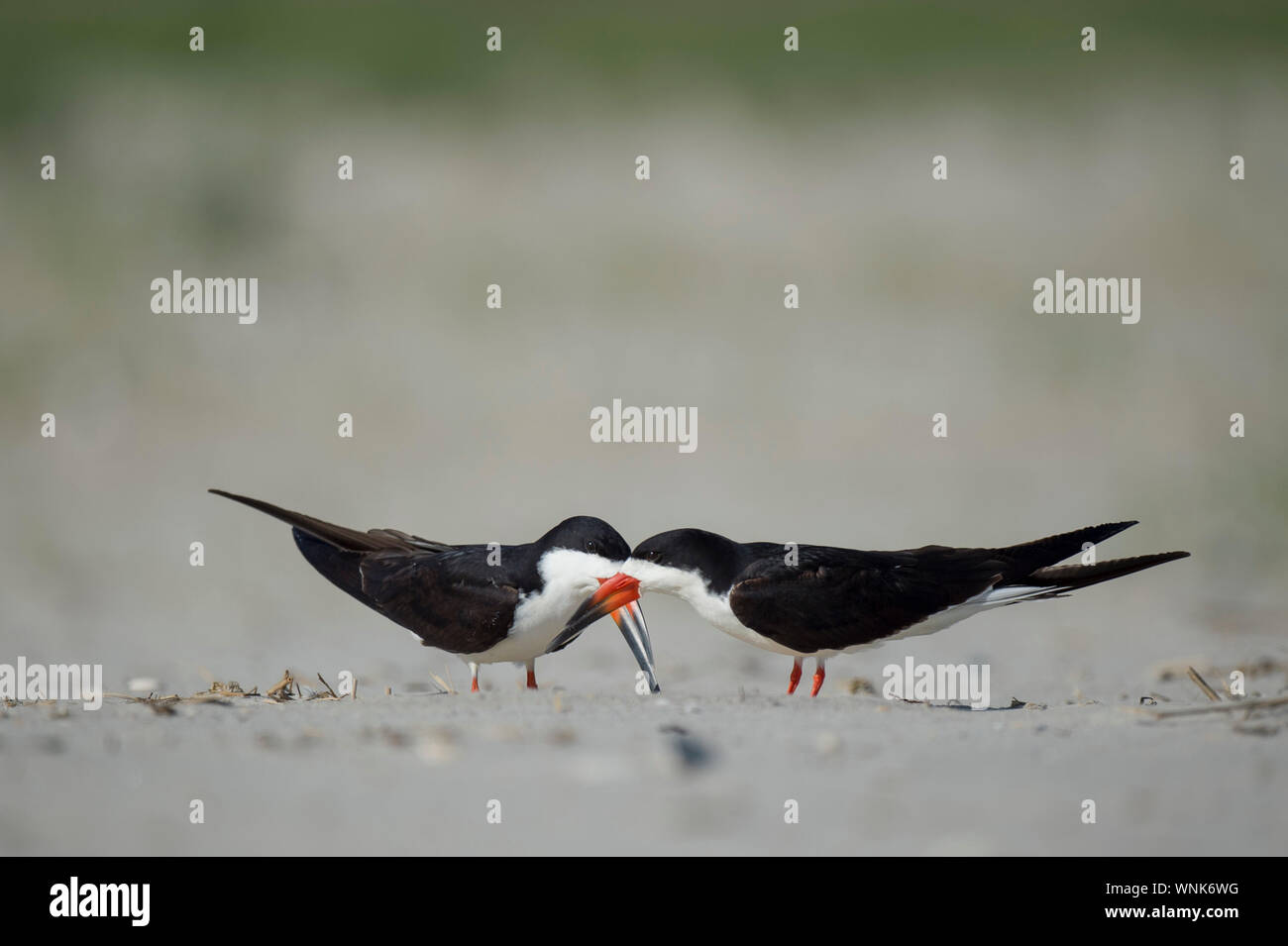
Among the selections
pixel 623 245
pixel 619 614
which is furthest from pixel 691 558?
pixel 623 245

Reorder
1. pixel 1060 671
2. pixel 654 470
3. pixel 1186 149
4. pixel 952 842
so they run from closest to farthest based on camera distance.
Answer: pixel 952 842, pixel 1060 671, pixel 654 470, pixel 1186 149

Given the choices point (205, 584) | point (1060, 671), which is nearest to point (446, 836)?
point (1060, 671)

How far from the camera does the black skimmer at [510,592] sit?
216 inches

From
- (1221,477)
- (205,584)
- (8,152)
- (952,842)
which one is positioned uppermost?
(8,152)

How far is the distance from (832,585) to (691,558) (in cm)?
53

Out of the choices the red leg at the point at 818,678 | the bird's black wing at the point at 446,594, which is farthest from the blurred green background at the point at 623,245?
the red leg at the point at 818,678

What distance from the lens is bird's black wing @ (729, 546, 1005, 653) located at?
5395mm

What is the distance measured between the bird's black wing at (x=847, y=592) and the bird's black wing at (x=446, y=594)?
874 mm

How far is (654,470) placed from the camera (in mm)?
10711

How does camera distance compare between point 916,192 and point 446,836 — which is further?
point 916,192

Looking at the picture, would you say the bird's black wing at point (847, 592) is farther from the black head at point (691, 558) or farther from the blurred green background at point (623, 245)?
the blurred green background at point (623, 245)

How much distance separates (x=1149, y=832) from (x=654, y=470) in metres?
7.16

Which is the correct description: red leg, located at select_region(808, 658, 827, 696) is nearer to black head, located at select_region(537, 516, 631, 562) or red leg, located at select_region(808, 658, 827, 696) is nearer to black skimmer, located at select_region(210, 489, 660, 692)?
black skimmer, located at select_region(210, 489, 660, 692)

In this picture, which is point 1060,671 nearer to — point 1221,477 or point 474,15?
point 1221,477
